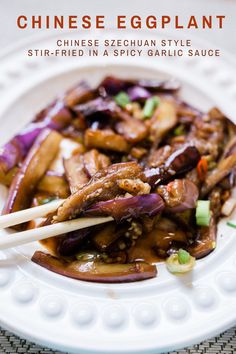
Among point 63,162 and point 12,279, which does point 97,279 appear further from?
point 63,162

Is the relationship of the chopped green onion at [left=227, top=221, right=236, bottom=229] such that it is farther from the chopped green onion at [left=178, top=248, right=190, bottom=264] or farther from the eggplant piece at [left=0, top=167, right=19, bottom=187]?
the eggplant piece at [left=0, top=167, right=19, bottom=187]

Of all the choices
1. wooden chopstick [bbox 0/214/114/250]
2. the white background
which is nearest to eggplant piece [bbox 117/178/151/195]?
wooden chopstick [bbox 0/214/114/250]

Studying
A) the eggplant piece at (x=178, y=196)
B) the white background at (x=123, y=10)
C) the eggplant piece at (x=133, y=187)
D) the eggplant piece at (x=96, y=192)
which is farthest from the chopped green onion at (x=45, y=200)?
the white background at (x=123, y=10)

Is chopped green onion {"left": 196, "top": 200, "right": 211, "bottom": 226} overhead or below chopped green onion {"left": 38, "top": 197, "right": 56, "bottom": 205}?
overhead

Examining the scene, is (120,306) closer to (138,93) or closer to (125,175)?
(125,175)

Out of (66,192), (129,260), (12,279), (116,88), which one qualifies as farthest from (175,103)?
(12,279)

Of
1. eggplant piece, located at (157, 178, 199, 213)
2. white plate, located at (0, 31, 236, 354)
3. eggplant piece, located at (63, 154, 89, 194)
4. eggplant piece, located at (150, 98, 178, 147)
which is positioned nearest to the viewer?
white plate, located at (0, 31, 236, 354)

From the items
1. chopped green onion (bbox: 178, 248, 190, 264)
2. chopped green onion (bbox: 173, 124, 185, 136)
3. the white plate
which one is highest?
chopped green onion (bbox: 173, 124, 185, 136)
